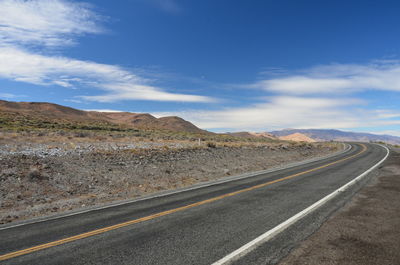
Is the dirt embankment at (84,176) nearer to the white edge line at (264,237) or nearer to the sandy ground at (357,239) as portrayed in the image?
the white edge line at (264,237)

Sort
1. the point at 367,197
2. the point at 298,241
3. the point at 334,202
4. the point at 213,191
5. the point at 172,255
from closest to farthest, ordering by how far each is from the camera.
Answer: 1. the point at 172,255
2. the point at 298,241
3. the point at 334,202
4. the point at 367,197
5. the point at 213,191

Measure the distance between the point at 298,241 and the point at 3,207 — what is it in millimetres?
11171

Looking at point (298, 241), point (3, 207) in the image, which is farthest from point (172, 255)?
point (3, 207)

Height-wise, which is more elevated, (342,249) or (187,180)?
(342,249)

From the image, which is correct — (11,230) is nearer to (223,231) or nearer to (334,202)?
(223,231)

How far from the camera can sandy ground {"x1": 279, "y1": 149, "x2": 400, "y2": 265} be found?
4.20 metres

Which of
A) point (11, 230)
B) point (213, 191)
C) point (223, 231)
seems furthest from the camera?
point (213, 191)

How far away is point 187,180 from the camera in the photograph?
15133 millimetres

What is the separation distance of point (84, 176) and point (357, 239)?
1346cm

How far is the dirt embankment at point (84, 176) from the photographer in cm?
1005

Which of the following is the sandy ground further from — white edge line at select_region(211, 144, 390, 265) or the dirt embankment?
the dirt embankment

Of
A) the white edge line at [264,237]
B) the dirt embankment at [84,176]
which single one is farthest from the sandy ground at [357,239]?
the dirt embankment at [84,176]

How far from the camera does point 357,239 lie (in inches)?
197

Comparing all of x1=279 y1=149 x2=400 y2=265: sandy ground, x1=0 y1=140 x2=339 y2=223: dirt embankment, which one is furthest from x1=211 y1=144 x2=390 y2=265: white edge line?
x1=0 y1=140 x2=339 y2=223: dirt embankment
